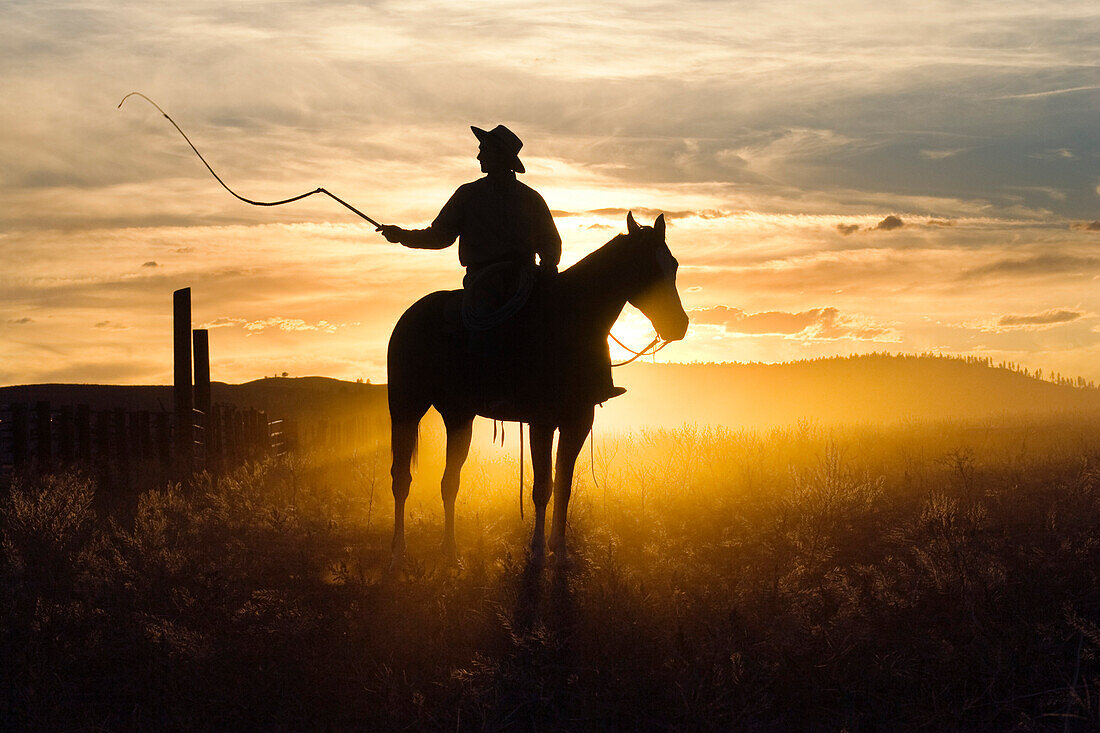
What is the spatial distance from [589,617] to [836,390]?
62.4 metres

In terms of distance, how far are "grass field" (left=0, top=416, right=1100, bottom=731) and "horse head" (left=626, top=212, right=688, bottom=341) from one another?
6.75 ft

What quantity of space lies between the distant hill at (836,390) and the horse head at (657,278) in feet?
150

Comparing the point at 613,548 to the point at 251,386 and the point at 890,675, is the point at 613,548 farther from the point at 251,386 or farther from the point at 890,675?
the point at 251,386

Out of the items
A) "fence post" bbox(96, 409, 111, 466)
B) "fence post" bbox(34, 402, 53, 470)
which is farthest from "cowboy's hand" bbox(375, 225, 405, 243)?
"fence post" bbox(96, 409, 111, 466)

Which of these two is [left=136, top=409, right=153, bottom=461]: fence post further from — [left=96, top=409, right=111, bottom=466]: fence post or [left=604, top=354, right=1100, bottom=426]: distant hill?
[left=604, top=354, right=1100, bottom=426]: distant hill

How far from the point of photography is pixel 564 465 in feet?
27.3

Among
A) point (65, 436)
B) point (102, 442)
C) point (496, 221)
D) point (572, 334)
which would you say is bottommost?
point (102, 442)

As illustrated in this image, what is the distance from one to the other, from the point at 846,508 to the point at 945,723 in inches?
183

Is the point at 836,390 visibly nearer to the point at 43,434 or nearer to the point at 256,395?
the point at 256,395

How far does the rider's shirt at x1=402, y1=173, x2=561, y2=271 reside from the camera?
27.7 feet

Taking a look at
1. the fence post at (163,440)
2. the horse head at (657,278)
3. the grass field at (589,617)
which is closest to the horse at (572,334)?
the horse head at (657,278)

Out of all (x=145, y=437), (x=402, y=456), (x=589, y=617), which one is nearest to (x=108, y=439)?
(x=145, y=437)

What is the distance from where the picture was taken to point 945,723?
499cm

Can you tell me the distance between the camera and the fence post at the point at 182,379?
1460cm
